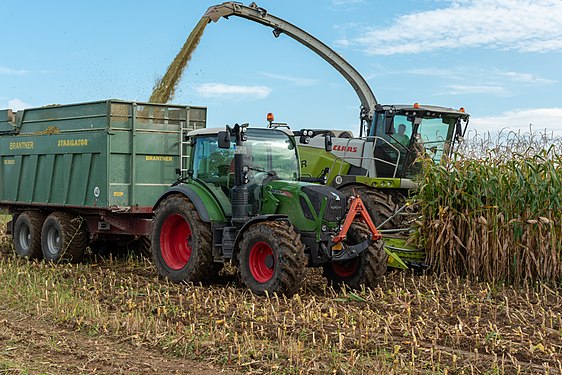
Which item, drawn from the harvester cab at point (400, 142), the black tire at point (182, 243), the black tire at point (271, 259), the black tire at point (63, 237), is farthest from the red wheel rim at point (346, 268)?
the black tire at point (63, 237)

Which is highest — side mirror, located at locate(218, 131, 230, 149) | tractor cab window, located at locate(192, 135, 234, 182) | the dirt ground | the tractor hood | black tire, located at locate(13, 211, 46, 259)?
side mirror, located at locate(218, 131, 230, 149)

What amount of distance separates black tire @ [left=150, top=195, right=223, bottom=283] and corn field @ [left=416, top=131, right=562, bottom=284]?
284 cm

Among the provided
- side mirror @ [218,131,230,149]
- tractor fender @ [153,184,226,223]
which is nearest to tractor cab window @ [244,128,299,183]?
side mirror @ [218,131,230,149]

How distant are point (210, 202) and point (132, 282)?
4.53 ft

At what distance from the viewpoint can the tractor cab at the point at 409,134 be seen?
37.2 feet

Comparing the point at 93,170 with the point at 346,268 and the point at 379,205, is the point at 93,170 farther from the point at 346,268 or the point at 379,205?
the point at 346,268

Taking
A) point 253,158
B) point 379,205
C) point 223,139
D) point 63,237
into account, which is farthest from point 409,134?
point 63,237

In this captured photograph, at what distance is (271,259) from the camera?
8.07 metres

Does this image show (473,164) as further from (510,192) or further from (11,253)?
(11,253)

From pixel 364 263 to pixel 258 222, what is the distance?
4.10 ft

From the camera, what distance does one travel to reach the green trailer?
11.0m

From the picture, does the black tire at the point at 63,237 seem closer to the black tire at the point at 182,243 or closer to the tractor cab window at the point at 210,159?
the black tire at the point at 182,243

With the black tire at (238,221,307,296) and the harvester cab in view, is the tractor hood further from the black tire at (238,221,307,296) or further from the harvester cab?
the harvester cab

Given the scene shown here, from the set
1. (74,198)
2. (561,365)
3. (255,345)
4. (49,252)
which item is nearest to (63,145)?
(74,198)
